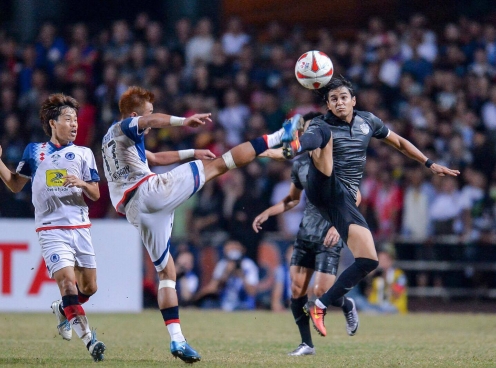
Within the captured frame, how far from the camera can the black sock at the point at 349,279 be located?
7.74m

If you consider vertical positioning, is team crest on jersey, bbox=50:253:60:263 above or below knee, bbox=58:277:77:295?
above

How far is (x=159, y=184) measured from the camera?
735 cm

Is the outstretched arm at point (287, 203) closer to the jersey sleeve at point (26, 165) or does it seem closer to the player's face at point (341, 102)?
the player's face at point (341, 102)

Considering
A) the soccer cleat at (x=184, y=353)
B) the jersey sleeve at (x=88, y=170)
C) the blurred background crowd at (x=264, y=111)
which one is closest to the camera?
the soccer cleat at (x=184, y=353)

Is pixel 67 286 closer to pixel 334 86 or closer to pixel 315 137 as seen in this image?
pixel 315 137

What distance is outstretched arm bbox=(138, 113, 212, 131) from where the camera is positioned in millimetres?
6938

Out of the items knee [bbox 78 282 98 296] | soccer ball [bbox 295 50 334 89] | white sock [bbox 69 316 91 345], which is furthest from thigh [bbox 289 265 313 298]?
white sock [bbox 69 316 91 345]

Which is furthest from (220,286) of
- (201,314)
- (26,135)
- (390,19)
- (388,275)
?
(390,19)

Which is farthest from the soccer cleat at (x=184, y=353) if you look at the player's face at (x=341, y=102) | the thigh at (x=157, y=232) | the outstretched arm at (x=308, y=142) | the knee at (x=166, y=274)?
the player's face at (x=341, y=102)

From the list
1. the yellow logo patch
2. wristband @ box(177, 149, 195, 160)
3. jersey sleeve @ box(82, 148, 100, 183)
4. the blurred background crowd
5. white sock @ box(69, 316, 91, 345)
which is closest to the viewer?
white sock @ box(69, 316, 91, 345)

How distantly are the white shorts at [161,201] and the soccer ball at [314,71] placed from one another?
1.60m

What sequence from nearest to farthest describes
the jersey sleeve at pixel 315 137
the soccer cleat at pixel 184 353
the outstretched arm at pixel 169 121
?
the outstretched arm at pixel 169 121 → the soccer cleat at pixel 184 353 → the jersey sleeve at pixel 315 137

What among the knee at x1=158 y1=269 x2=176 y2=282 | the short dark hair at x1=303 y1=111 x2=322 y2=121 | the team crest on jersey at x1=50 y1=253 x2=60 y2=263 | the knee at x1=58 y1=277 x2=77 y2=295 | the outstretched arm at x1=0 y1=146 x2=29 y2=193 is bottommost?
the knee at x1=58 y1=277 x2=77 y2=295

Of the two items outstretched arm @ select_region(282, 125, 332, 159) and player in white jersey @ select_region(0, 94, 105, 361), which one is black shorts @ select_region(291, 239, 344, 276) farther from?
player in white jersey @ select_region(0, 94, 105, 361)
